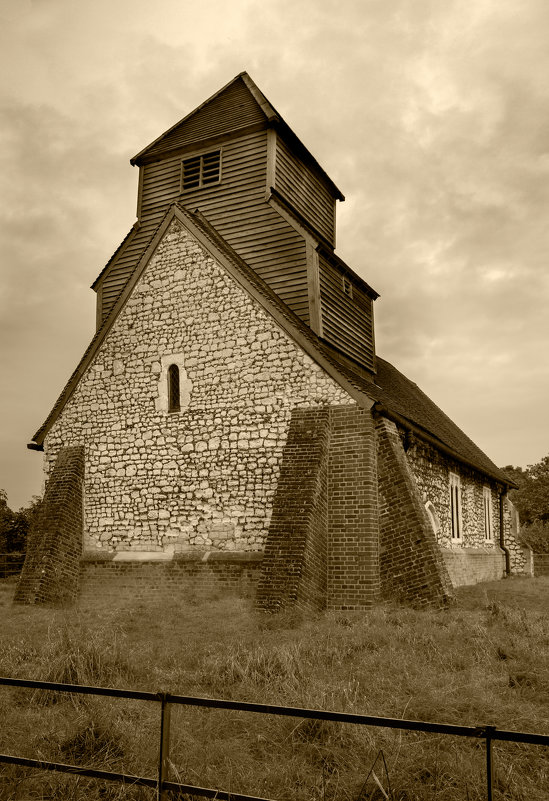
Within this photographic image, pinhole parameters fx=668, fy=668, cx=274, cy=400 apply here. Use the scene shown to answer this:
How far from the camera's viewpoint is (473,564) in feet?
66.4

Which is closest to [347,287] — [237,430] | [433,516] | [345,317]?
[345,317]

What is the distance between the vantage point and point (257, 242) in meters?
17.1

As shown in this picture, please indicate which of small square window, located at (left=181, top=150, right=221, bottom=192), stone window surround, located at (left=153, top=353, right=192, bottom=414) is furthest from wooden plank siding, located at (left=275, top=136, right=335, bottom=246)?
stone window surround, located at (left=153, top=353, right=192, bottom=414)

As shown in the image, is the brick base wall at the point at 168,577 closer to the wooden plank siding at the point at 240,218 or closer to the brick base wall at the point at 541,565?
the wooden plank siding at the point at 240,218

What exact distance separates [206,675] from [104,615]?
5.52 meters

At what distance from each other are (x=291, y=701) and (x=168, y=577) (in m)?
8.24

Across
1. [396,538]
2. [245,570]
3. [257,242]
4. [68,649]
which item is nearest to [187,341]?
[257,242]

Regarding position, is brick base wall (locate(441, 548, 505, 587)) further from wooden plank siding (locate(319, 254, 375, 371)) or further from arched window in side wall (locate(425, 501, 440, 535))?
wooden plank siding (locate(319, 254, 375, 371))

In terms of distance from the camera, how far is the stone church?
42.1ft

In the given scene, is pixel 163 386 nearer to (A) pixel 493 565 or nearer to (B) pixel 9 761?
(B) pixel 9 761

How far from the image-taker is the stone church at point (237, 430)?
42.1 feet

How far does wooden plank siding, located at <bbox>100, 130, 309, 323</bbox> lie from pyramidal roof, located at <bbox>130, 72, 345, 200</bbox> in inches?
13.2

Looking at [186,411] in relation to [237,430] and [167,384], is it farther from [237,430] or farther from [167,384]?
[237,430]

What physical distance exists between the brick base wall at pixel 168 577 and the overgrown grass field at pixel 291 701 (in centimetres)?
232
